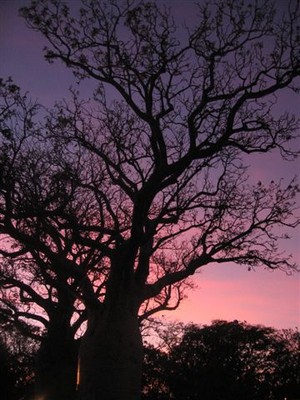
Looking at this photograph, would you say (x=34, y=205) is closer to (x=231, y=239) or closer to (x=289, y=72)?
(x=231, y=239)

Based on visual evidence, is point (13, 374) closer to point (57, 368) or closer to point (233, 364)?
point (57, 368)

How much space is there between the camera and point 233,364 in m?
20.1

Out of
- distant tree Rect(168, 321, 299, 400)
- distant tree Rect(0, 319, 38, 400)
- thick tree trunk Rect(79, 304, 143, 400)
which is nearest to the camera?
thick tree trunk Rect(79, 304, 143, 400)

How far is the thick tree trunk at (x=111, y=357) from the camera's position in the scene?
790 centimetres

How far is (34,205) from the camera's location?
9.32 meters

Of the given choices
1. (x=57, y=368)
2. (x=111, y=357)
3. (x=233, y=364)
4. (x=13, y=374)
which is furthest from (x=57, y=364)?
(x=233, y=364)

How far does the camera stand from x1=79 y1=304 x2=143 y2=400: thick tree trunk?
7.90 meters

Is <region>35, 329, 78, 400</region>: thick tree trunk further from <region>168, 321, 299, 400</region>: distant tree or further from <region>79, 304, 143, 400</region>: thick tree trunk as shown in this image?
<region>168, 321, 299, 400</region>: distant tree

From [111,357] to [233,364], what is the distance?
13655mm

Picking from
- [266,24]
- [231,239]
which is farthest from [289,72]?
[231,239]

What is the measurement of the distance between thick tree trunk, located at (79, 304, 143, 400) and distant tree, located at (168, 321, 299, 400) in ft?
41.6

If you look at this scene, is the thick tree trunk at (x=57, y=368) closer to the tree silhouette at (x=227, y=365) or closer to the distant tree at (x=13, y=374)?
the distant tree at (x=13, y=374)

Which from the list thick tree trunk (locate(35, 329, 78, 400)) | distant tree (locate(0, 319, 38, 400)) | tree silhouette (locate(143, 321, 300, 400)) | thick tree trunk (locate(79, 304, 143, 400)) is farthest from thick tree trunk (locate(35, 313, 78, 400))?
tree silhouette (locate(143, 321, 300, 400))

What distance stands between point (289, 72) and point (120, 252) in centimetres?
499
